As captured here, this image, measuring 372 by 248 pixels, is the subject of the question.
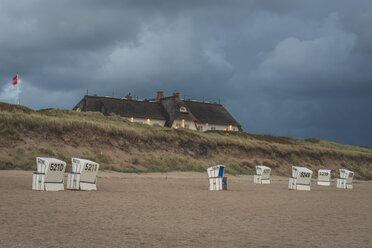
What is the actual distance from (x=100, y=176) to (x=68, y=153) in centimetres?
581

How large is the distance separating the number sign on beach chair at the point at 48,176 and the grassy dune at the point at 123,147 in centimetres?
975

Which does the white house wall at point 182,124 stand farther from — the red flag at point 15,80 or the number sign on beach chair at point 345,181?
the number sign on beach chair at point 345,181

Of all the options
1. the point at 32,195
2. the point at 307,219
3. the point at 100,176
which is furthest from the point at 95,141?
the point at 307,219

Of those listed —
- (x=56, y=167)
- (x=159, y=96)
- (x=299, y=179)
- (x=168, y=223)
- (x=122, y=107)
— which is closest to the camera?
(x=168, y=223)

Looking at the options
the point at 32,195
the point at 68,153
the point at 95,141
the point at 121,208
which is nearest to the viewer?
the point at 121,208

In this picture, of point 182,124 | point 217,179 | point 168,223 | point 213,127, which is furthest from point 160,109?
point 168,223

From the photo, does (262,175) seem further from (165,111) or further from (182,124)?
(165,111)

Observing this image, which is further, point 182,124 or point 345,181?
point 182,124

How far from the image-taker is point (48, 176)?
15.2 meters

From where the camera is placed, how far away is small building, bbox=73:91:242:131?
193 feet

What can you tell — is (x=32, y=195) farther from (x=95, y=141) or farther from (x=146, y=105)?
(x=146, y=105)

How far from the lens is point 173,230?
8633 millimetres

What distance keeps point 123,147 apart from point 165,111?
100ft

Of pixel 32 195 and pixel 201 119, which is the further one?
pixel 201 119
